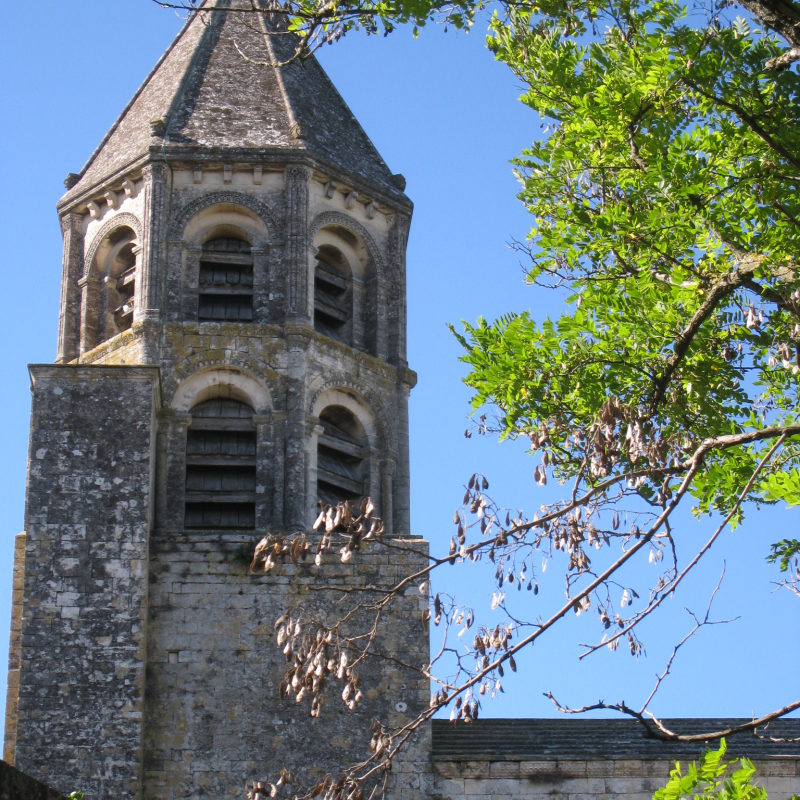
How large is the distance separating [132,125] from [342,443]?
16.7 feet

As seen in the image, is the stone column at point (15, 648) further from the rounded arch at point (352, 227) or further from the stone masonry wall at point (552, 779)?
the rounded arch at point (352, 227)

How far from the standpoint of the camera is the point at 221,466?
16625 mm

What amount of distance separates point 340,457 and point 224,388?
59.5 inches

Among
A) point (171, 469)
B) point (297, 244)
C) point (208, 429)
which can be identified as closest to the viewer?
point (171, 469)

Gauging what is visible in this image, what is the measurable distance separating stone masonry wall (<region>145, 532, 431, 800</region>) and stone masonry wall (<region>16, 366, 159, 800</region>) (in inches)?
17.9

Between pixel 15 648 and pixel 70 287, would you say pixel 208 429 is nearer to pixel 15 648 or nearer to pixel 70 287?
pixel 70 287

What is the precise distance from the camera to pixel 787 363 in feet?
28.3

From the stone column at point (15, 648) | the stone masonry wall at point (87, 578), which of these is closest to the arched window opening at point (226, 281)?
the stone masonry wall at point (87, 578)

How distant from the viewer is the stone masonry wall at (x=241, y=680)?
14.2 m

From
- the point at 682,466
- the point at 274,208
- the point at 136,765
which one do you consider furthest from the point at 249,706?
the point at 682,466

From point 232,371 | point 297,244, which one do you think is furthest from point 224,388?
point 297,244

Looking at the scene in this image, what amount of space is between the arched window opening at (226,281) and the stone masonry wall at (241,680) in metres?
3.12

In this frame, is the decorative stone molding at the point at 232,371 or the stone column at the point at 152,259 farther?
the stone column at the point at 152,259

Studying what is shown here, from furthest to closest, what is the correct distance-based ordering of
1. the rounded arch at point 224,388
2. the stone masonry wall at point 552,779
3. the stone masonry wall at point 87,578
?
1. the rounded arch at point 224,388
2. the stone masonry wall at point 552,779
3. the stone masonry wall at point 87,578
